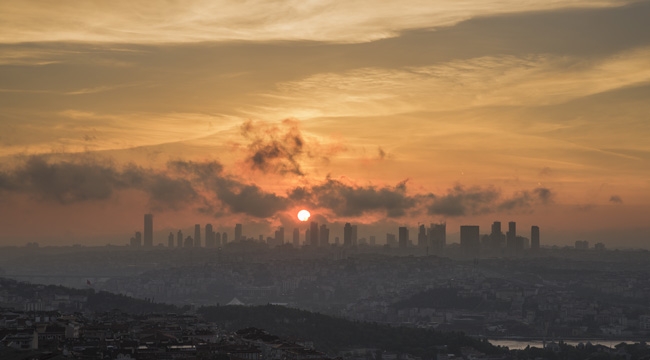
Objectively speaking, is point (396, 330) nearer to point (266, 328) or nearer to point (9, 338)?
point (266, 328)

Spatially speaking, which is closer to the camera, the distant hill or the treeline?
the treeline

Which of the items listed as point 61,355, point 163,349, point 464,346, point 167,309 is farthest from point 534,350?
point 61,355

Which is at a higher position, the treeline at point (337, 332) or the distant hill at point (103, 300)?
the distant hill at point (103, 300)

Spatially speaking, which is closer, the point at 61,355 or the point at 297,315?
the point at 61,355

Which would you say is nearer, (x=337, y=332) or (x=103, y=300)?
(x=337, y=332)

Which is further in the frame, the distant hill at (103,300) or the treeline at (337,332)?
the distant hill at (103,300)

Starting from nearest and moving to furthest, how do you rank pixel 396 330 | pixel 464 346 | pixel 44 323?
pixel 44 323, pixel 464 346, pixel 396 330

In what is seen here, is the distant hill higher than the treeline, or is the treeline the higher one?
the distant hill

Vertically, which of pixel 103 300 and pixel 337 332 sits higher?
pixel 103 300
